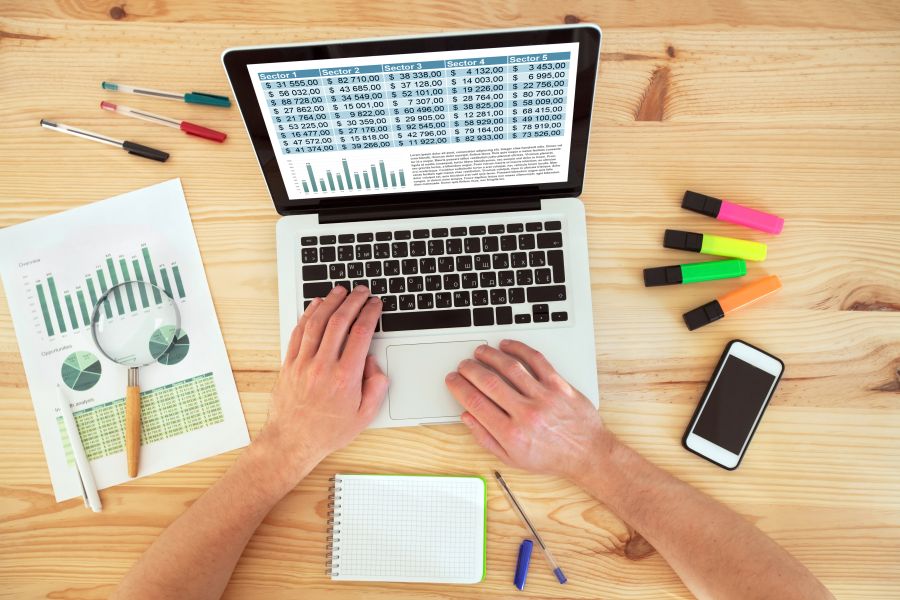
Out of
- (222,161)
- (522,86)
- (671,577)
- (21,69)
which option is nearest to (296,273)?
(222,161)

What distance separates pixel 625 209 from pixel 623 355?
227 millimetres

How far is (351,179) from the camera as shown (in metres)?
0.89

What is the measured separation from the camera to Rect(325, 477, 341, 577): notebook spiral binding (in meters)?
0.89

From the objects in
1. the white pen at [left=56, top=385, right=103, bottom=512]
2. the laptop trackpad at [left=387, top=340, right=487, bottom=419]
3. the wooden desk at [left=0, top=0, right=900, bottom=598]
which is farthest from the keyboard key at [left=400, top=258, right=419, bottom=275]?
the white pen at [left=56, top=385, right=103, bottom=512]

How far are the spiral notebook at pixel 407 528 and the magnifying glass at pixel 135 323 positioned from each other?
1.15 feet

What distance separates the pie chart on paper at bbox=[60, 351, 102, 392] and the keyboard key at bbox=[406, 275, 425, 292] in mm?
501

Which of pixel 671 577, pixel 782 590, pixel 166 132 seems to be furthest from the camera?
pixel 166 132

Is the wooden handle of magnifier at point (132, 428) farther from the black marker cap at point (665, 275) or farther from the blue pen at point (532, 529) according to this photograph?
the black marker cap at point (665, 275)

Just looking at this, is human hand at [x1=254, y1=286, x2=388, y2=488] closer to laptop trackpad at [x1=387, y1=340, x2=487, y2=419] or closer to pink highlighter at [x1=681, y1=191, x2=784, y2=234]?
laptop trackpad at [x1=387, y1=340, x2=487, y2=419]

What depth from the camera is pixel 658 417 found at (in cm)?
90

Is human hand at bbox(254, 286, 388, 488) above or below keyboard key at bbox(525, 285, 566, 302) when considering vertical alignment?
below

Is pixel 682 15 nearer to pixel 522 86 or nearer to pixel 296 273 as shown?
pixel 522 86

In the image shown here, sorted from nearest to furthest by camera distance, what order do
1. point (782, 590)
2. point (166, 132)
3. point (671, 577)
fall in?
point (782, 590) → point (671, 577) → point (166, 132)

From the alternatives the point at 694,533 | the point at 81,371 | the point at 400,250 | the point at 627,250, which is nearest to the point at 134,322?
the point at 81,371
